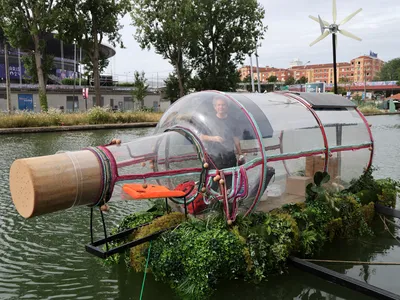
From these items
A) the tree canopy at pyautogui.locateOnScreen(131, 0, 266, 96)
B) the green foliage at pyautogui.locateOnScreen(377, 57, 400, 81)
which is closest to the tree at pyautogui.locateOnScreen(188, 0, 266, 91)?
the tree canopy at pyautogui.locateOnScreen(131, 0, 266, 96)

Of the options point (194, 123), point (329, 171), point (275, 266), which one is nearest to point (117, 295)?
point (275, 266)

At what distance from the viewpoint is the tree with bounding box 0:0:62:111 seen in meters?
31.2

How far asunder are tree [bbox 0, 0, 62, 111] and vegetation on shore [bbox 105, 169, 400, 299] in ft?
95.0

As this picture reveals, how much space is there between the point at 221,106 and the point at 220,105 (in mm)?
25

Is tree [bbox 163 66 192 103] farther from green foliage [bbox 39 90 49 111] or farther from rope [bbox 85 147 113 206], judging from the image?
rope [bbox 85 147 113 206]

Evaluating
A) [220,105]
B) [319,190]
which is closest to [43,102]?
[220,105]

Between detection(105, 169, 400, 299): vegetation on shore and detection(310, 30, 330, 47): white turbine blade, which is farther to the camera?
detection(310, 30, 330, 47): white turbine blade

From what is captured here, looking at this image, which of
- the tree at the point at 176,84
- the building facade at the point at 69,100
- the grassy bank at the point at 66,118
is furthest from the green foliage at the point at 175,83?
the grassy bank at the point at 66,118

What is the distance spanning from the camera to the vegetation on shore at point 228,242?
4.52 meters

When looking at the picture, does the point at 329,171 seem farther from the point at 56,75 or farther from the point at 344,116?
the point at 56,75

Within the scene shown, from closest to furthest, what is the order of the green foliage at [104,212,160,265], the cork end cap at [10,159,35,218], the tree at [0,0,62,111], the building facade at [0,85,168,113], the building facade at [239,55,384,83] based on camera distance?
the cork end cap at [10,159,35,218] → the green foliage at [104,212,160,265] → the tree at [0,0,62,111] → the building facade at [0,85,168,113] → the building facade at [239,55,384,83]

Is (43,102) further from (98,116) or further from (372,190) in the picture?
(372,190)

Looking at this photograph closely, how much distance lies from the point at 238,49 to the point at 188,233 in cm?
4539

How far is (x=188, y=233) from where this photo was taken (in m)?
4.79
